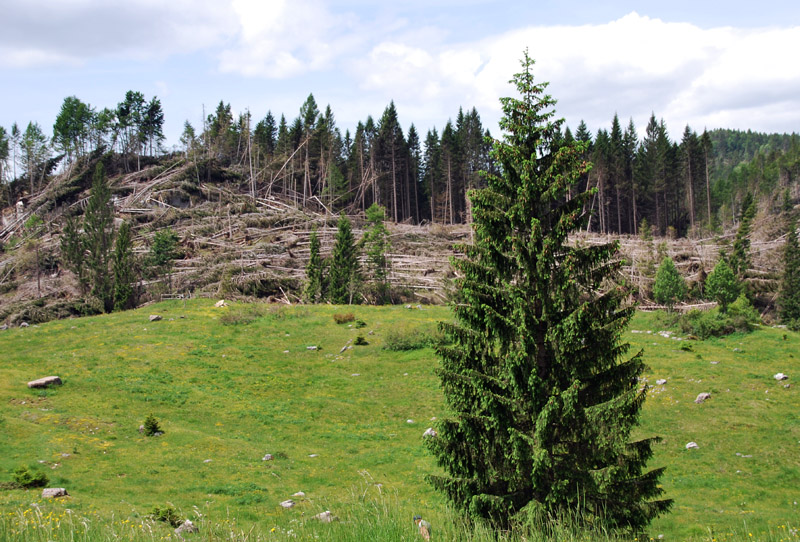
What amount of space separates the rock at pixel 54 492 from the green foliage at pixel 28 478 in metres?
0.83

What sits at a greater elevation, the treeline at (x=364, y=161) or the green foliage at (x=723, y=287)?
the treeline at (x=364, y=161)

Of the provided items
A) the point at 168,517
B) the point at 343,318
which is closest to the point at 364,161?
the point at 343,318

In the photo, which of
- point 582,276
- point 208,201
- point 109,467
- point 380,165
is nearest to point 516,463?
point 582,276

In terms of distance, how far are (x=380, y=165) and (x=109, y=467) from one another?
89866 millimetres

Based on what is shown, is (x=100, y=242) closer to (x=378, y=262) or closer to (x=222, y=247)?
(x=222, y=247)

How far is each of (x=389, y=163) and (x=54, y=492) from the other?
93268mm

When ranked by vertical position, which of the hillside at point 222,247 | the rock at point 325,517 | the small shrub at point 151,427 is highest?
the hillside at point 222,247

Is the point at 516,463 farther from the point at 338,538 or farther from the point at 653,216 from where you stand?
the point at 653,216

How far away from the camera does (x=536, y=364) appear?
10938 millimetres

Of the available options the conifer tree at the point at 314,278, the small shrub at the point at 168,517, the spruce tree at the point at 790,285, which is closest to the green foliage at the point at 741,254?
the spruce tree at the point at 790,285

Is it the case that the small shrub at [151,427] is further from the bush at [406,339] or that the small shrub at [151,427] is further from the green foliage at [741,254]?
the green foliage at [741,254]

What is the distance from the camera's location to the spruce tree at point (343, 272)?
51562 mm

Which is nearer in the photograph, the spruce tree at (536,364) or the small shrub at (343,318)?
the spruce tree at (536,364)

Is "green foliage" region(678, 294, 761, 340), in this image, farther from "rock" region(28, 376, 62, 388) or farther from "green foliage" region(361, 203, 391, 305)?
"rock" region(28, 376, 62, 388)
